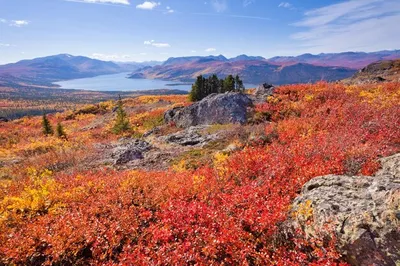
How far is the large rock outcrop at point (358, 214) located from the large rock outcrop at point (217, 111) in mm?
16934

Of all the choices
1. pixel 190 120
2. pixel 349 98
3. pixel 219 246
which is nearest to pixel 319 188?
pixel 219 246

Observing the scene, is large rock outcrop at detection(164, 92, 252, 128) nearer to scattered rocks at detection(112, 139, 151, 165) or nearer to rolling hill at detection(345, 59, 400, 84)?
scattered rocks at detection(112, 139, 151, 165)

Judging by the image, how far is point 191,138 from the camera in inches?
875

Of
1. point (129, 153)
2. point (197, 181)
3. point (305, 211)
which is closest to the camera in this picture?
point (305, 211)

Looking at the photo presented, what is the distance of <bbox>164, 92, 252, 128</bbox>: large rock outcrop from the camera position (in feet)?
85.7

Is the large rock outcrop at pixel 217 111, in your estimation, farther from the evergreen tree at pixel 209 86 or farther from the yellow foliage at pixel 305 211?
the evergreen tree at pixel 209 86

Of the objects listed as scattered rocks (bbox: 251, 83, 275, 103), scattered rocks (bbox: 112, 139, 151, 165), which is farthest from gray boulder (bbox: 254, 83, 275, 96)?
scattered rocks (bbox: 112, 139, 151, 165)

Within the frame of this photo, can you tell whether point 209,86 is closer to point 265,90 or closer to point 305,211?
point 265,90

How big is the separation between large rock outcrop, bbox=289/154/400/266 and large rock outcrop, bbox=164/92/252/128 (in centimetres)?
1693

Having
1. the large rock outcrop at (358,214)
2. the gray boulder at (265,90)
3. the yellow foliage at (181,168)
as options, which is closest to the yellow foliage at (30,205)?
the yellow foliage at (181,168)

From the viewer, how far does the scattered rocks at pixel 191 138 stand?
836 inches

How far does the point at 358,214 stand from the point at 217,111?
21.7 metres

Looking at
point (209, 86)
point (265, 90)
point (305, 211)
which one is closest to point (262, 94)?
point (265, 90)

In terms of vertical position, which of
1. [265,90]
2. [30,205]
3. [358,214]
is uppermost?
[265,90]
